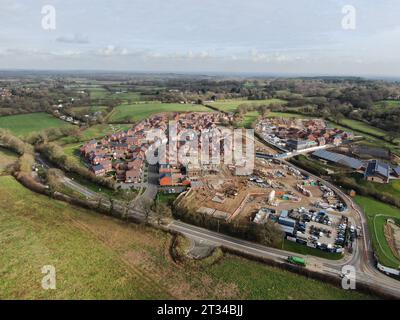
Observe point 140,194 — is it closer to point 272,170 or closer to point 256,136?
point 272,170

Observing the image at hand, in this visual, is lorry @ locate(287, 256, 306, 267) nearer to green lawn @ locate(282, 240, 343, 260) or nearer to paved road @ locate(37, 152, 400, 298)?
paved road @ locate(37, 152, 400, 298)

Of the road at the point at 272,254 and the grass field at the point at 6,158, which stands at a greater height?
the grass field at the point at 6,158

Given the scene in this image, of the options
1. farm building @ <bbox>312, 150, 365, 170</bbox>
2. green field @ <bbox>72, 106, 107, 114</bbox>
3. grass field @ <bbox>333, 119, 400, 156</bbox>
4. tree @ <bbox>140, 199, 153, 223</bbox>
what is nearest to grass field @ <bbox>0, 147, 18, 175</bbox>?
tree @ <bbox>140, 199, 153, 223</bbox>

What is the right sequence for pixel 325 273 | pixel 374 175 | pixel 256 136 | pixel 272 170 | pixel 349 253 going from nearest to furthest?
pixel 325 273, pixel 349 253, pixel 374 175, pixel 272 170, pixel 256 136

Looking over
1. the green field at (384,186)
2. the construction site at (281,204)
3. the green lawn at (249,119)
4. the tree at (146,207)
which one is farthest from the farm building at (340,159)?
the tree at (146,207)

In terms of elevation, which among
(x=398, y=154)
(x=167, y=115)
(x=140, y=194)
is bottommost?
(x=140, y=194)

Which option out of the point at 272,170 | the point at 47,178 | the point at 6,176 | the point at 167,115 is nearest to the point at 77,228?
the point at 47,178

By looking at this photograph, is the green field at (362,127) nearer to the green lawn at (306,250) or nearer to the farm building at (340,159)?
the farm building at (340,159)
